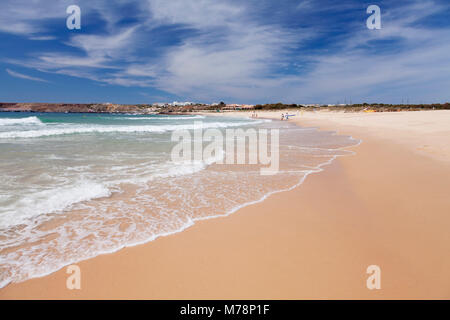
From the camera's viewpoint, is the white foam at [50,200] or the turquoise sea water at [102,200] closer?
the turquoise sea water at [102,200]

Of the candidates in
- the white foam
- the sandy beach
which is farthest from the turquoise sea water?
the sandy beach

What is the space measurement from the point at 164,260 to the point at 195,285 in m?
0.49

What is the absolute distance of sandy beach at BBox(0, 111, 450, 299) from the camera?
6.32 feet

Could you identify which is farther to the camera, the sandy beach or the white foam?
the white foam

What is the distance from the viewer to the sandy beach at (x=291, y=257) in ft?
6.32

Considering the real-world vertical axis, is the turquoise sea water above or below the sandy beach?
above

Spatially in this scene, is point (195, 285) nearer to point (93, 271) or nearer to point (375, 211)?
point (93, 271)

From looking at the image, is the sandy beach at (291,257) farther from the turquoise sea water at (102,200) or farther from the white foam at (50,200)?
the white foam at (50,200)

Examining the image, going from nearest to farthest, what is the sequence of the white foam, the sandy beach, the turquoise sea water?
the sandy beach
the turquoise sea water
the white foam

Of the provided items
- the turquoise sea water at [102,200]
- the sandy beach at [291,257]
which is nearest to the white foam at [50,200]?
the turquoise sea water at [102,200]

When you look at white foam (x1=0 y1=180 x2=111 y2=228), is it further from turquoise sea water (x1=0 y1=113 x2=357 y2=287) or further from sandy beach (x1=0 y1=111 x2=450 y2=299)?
sandy beach (x1=0 y1=111 x2=450 y2=299)

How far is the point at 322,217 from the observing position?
3279 millimetres

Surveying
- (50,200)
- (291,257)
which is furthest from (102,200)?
(291,257)
